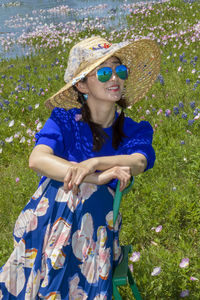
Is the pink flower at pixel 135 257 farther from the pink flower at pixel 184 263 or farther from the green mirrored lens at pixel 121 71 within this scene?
the green mirrored lens at pixel 121 71

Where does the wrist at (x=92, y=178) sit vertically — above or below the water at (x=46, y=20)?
above

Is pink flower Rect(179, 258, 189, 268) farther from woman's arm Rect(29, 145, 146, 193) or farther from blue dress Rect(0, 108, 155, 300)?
woman's arm Rect(29, 145, 146, 193)

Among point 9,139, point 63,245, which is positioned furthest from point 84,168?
→ point 9,139

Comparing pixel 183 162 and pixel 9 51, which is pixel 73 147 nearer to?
pixel 183 162

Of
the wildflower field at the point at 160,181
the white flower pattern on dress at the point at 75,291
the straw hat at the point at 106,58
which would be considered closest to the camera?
the white flower pattern on dress at the point at 75,291

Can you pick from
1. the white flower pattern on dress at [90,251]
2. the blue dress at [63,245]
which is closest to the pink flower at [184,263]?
the blue dress at [63,245]

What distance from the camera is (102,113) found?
2.46 metres

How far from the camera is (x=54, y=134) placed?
7.54 ft

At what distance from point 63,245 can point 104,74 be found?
3.56 feet

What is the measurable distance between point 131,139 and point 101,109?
0.30 m

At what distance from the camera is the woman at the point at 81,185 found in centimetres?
205

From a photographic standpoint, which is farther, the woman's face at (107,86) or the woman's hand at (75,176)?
the woman's face at (107,86)

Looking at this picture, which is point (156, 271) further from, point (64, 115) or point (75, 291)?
point (64, 115)

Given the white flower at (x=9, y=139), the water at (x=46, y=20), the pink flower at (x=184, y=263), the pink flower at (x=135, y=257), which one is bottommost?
the water at (x=46, y=20)
